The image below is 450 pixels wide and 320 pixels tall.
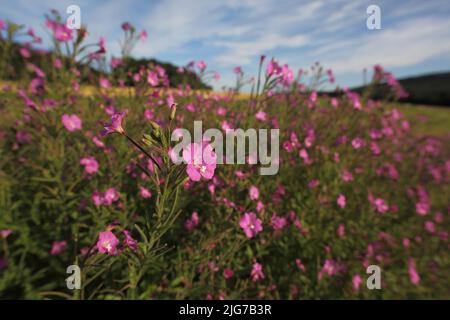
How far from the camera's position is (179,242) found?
2.07 meters

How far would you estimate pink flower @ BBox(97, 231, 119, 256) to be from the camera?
1186mm

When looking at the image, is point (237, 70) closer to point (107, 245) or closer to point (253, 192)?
point (253, 192)

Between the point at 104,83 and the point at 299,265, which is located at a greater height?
the point at 104,83

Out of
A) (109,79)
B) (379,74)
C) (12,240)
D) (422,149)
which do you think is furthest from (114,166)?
(422,149)

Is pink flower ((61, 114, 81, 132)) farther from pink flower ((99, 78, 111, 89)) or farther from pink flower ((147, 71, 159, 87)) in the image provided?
pink flower ((99, 78, 111, 89))

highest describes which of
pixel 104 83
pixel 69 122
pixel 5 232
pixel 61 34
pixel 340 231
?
pixel 61 34

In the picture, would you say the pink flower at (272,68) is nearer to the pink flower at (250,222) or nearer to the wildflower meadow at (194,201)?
the wildflower meadow at (194,201)

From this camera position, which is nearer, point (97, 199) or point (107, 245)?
point (107, 245)

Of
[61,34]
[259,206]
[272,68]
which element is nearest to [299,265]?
[259,206]

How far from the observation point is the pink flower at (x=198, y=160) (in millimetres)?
984

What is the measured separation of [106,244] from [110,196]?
0.72m

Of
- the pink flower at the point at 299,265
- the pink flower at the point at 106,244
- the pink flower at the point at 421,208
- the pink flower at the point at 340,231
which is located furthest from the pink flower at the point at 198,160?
the pink flower at the point at 421,208

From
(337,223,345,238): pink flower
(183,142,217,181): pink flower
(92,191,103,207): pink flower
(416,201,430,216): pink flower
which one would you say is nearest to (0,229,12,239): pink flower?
(92,191,103,207): pink flower

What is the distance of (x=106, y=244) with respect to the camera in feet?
4.06
